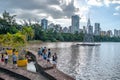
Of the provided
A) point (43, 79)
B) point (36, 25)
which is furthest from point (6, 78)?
point (36, 25)

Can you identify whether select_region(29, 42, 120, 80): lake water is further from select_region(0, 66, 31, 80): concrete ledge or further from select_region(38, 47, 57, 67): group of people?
select_region(0, 66, 31, 80): concrete ledge

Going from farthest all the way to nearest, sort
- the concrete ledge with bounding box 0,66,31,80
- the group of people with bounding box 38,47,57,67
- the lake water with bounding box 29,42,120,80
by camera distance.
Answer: the lake water with bounding box 29,42,120,80, the group of people with bounding box 38,47,57,67, the concrete ledge with bounding box 0,66,31,80

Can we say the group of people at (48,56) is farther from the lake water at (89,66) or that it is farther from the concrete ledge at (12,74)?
the concrete ledge at (12,74)

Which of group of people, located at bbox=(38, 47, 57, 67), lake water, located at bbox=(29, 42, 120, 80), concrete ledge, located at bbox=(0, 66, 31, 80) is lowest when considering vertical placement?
lake water, located at bbox=(29, 42, 120, 80)

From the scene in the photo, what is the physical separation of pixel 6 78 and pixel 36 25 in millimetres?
132667

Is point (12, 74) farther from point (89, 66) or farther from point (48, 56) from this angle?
point (89, 66)

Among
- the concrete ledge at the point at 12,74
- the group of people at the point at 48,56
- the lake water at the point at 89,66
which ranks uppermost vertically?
the group of people at the point at 48,56

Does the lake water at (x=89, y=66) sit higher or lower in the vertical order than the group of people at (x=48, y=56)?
lower

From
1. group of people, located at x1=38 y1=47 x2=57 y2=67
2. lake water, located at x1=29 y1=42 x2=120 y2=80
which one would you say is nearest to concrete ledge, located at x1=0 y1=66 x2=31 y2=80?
group of people, located at x1=38 y1=47 x2=57 y2=67

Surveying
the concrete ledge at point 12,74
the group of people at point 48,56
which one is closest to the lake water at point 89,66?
the group of people at point 48,56

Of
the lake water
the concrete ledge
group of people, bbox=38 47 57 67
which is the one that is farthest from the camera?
the lake water

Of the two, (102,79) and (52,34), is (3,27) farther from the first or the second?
(102,79)

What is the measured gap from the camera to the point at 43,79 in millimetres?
20484

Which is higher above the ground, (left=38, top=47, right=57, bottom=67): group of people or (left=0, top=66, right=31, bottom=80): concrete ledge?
(left=38, top=47, right=57, bottom=67): group of people
